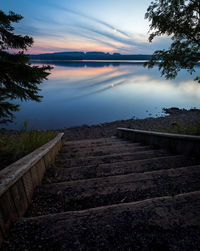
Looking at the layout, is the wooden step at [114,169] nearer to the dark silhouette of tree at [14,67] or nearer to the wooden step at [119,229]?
the wooden step at [119,229]

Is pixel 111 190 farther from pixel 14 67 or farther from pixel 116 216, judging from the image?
pixel 14 67

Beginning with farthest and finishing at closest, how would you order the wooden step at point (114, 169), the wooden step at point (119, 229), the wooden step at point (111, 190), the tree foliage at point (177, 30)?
the tree foliage at point (177, 30)
the wooden step at point (114, 169)
the wooden step at point (111, 190)
the wooden step at point (119, 229)

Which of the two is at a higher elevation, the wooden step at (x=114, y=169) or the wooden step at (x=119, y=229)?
the wooden step at (x=119, y=229)

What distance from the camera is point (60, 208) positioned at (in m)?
1.39

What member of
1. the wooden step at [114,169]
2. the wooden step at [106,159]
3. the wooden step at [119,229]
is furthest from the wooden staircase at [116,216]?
the wooden step at [106,159]

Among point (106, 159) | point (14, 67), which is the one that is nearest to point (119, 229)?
point (106, 159)

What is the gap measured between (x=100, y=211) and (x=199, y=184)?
1.27 meters

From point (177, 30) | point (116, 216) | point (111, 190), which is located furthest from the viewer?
point (177, 30)

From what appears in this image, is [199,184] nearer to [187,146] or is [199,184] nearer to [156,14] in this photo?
[187,146]

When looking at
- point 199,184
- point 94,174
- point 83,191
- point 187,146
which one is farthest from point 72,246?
point 187,146

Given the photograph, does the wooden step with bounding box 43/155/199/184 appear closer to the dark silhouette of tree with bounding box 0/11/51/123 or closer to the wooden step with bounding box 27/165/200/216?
the wooden step with bounding box 27/165/200/216

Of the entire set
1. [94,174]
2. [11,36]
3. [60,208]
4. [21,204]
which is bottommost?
[94,174]

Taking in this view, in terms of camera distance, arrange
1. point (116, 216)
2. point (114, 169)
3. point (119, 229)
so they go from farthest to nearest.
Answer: point (114, 169)
point (116, 216)
point (119, 229)

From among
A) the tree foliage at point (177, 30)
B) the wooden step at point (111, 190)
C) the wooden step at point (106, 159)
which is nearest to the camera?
the wooden step at point (111, 190)
